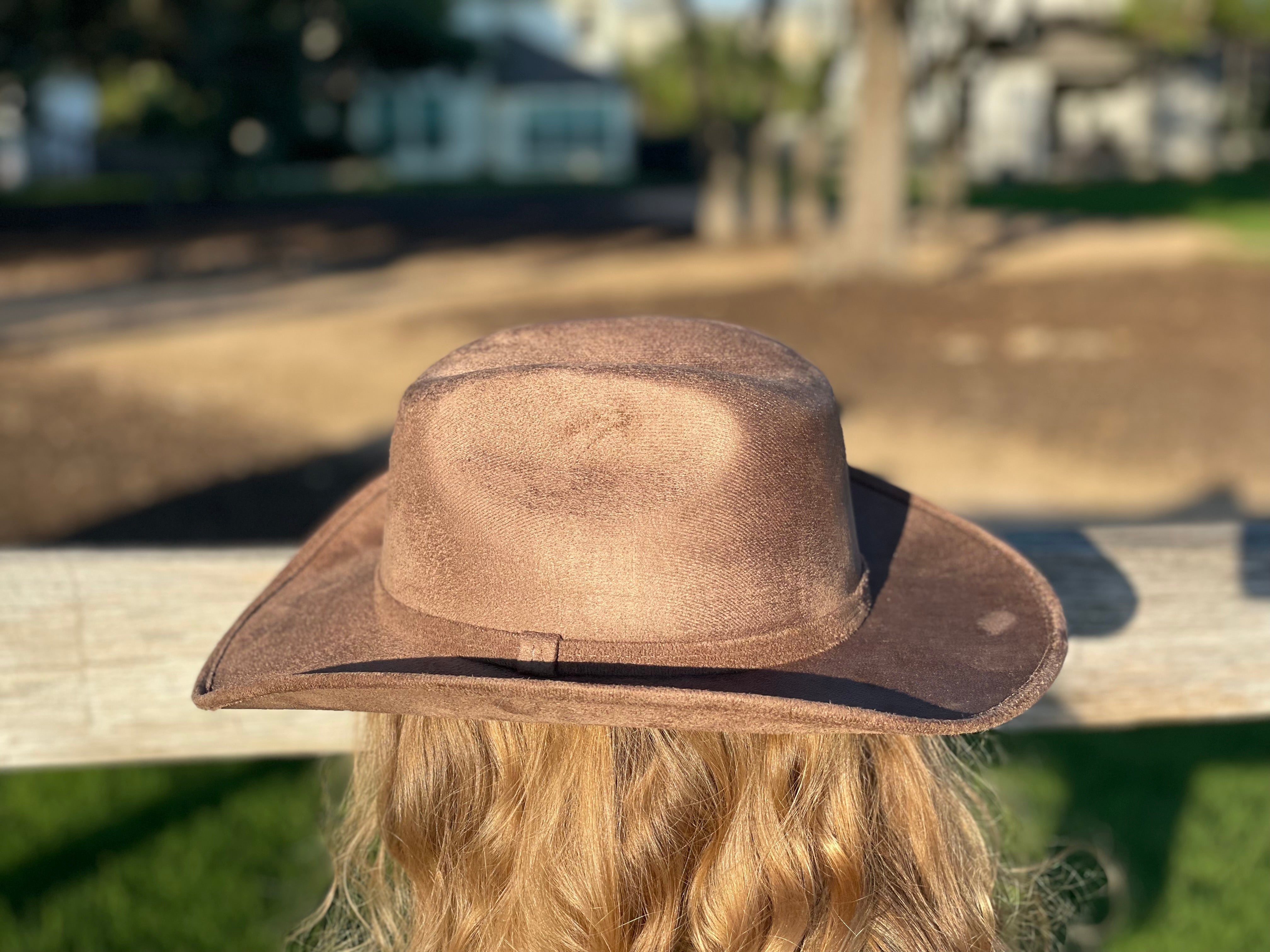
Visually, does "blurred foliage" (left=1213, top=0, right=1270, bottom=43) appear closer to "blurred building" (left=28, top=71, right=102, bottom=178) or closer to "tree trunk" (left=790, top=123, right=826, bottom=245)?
"tree trunk" (left=790, top=123, right=826, bottom=245)

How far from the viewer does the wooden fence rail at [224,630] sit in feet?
6.13

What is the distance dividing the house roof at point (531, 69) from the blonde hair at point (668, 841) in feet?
150

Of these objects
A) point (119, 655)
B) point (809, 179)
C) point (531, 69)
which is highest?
point (119, 655)

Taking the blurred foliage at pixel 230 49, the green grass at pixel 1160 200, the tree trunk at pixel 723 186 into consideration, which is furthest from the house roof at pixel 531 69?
the tree trunk at pixel 723 186

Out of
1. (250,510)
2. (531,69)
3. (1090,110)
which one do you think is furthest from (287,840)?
(531,69)

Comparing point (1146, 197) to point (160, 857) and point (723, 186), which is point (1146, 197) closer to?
point (723, 186)

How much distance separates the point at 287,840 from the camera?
326cm

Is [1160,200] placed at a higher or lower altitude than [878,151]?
lower

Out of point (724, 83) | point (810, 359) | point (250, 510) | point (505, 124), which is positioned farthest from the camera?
point (505, 124)

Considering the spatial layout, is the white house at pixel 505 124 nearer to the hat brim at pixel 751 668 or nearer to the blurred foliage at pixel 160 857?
the blurred foliage at pixel 160 857

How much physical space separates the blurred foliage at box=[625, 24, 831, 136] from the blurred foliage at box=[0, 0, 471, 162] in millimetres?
6927

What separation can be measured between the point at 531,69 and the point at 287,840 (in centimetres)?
4616

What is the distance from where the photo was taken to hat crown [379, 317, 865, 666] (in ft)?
3.98

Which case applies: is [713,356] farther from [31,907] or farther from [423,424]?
[31,907]
